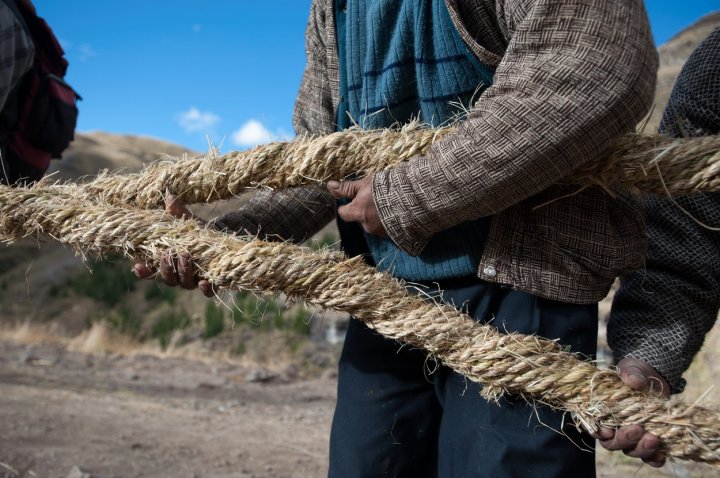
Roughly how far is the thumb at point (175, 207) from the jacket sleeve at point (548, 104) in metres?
0.77

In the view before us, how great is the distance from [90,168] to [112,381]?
20.2m

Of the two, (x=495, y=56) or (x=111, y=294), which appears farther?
A: (x=111, y=294)

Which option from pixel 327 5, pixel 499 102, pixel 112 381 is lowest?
pixel 112 381

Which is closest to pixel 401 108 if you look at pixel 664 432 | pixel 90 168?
pixel 664 432

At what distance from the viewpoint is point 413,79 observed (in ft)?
5.27

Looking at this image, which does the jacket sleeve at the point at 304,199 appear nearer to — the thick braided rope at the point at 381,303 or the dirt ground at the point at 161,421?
the thick braided rope at the point at 381,303

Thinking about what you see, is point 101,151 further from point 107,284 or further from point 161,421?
point 161,421

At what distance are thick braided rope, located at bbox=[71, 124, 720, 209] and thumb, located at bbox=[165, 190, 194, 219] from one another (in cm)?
2

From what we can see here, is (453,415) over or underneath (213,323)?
underneath

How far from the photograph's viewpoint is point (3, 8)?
2.41 metres

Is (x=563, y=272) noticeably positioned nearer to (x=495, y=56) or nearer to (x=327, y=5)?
(x=495, y=56)

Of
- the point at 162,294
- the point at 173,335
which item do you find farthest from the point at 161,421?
the point at 162,294

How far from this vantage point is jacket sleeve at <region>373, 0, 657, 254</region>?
1235 millimetres

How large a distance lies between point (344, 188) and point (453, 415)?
1.90 ft
